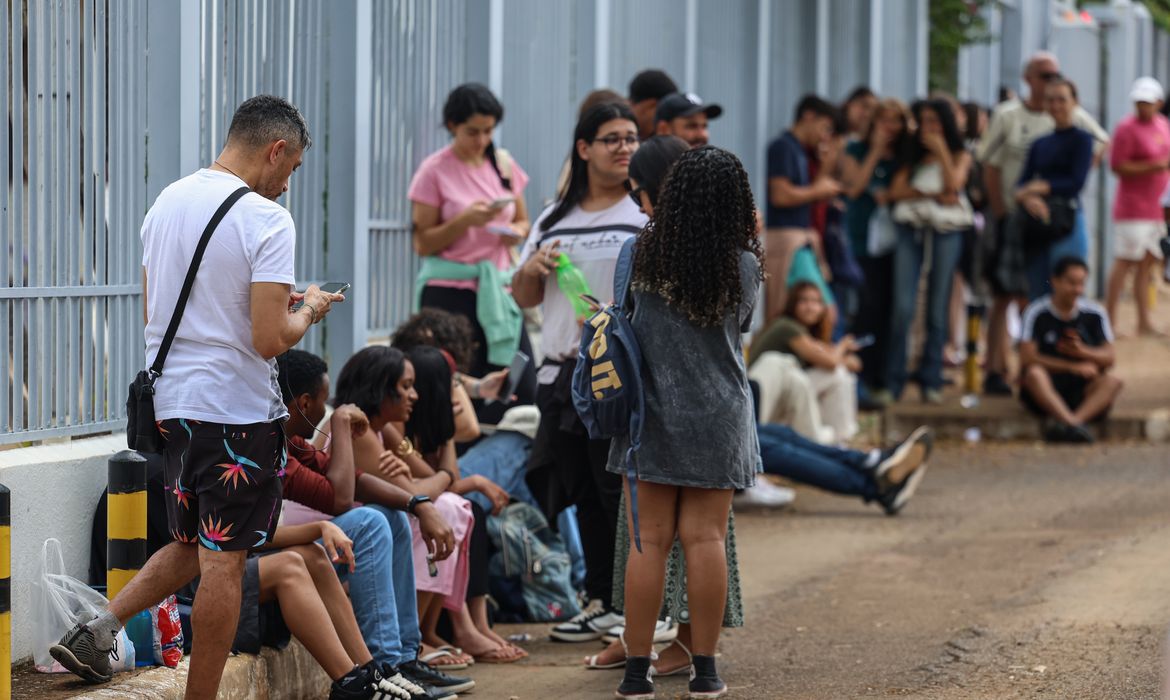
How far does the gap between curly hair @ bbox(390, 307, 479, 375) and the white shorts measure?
10043 millimetres

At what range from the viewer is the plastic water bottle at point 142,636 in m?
5.41

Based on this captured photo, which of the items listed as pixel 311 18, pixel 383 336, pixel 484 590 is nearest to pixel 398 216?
pixel 383 336

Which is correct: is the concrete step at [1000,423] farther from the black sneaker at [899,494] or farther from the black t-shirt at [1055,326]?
the black sneaker at [899,494]

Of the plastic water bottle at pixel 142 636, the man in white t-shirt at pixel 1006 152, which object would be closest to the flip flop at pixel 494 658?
the plastic water bottle at pixel 142 636

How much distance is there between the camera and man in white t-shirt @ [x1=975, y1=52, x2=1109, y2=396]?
13.8 meters

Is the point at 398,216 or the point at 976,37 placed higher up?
the point at 976,37

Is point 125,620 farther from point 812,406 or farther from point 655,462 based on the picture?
point 812,406

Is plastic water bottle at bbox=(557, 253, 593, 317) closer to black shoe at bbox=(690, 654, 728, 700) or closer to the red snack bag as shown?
black shoe at bbox=(690, 654, 728, 700)

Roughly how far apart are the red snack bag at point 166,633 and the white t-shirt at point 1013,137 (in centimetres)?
947

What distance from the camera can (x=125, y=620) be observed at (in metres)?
5.08

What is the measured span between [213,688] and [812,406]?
6182mm

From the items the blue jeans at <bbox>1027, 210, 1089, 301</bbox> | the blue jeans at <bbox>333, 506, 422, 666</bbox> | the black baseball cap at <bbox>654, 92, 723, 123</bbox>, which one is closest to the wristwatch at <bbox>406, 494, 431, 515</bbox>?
the blue jeans at <bbox>333, 506, 422, 666</bbox>

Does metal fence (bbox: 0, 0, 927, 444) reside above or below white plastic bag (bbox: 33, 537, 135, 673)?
above

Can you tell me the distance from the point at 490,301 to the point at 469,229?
0.37 m
